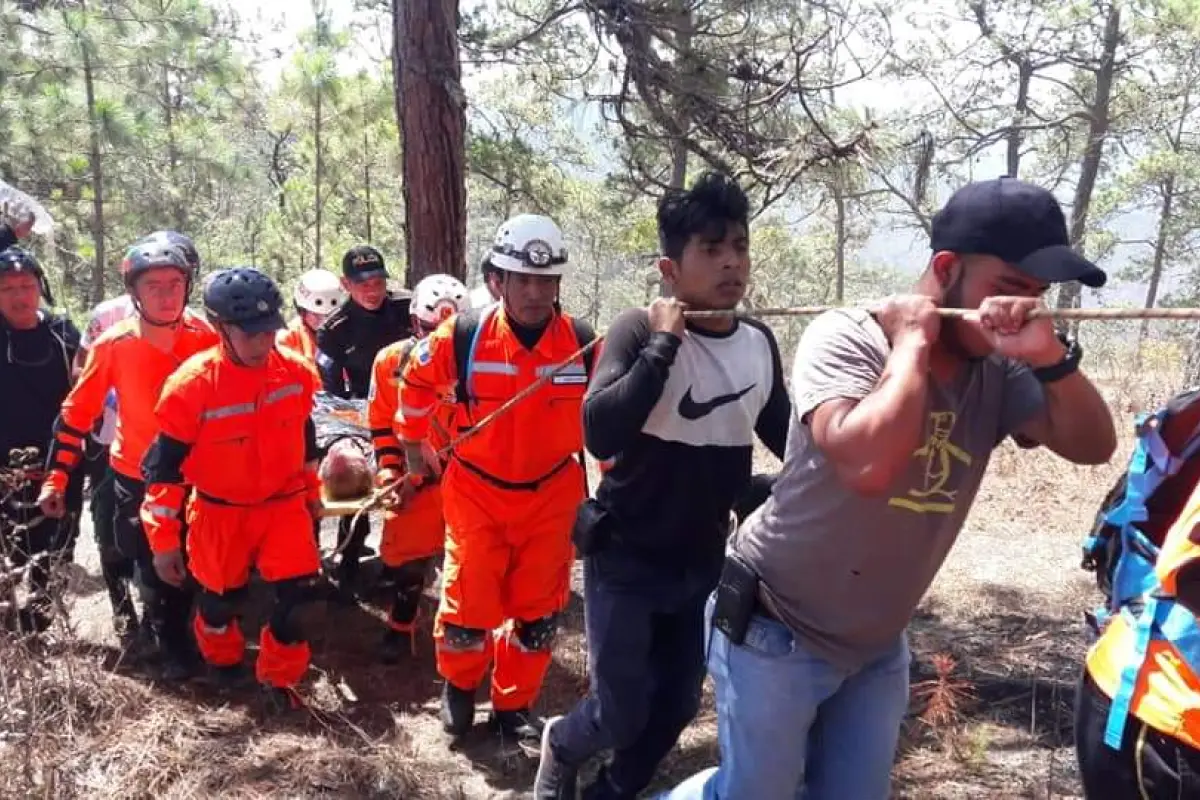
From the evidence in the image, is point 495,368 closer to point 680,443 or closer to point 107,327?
point 680,443

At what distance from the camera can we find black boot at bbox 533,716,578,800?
3512 millimetres

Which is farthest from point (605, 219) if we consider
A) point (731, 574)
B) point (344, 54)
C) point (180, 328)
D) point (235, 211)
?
point (731, 574)

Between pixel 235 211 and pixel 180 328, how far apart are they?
27472 millimetres

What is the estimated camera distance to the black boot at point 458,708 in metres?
4.42

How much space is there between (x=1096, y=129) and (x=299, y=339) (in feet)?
77.3

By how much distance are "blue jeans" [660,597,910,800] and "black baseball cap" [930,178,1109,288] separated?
101 cm

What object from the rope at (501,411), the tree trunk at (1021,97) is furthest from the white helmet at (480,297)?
the tree trunk at (1021,97)

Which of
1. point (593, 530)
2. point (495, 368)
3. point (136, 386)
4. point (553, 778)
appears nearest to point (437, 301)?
point (495, 368)

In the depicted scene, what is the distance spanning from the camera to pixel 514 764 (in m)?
4.22

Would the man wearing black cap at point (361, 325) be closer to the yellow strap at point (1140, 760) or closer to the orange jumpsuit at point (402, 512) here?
the orange jumpsuit at point (402, 512)

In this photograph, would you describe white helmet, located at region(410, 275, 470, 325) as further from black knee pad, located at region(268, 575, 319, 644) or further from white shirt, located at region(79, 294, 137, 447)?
black knee pad, located at region(268, 575, 319, 644)

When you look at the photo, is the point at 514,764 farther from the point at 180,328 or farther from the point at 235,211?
the point at 235,211

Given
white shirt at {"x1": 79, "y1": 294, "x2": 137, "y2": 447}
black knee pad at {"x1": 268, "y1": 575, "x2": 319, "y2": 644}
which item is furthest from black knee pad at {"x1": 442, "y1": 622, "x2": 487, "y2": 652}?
white shirt at {"x1": 79, "y1": 294, "x2": 137, "y2": 447}

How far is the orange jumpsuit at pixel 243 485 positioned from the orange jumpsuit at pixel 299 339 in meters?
1.55
